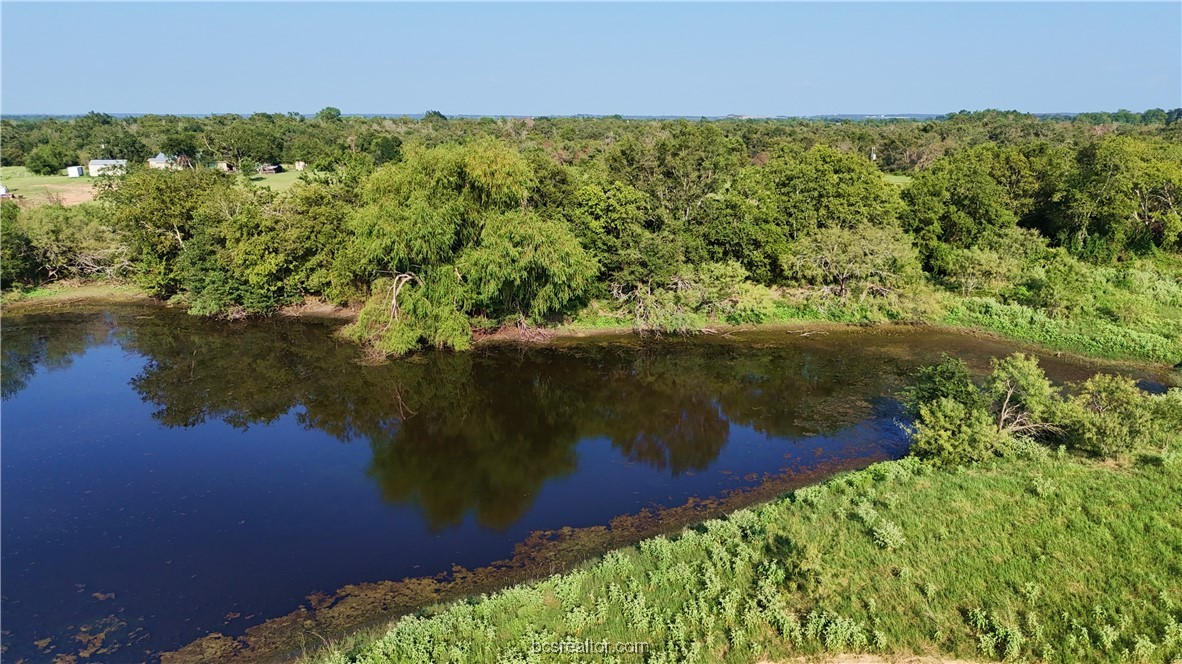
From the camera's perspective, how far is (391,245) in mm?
24906

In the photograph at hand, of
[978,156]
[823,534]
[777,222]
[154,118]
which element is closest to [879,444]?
[823,534]

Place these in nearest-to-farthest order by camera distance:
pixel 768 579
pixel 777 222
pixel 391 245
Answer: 1. pixel 768 579
2. pixel 391 245
3. pixel 777 222

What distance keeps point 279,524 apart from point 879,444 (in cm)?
1750

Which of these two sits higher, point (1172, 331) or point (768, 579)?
point (1172, 331)

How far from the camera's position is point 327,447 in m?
19.7

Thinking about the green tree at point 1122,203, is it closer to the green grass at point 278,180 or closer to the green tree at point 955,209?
the green tree at point 955,209

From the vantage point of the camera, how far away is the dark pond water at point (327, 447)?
45.5ft

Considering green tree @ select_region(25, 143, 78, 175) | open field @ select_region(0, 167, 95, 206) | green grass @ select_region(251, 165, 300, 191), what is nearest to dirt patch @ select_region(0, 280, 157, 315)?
open field @ select_region(0, 167, 95, 206)

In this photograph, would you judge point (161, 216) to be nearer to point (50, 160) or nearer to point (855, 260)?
point (855, 260)

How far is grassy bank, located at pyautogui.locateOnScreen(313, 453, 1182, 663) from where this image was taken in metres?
10.7

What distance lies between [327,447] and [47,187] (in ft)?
175

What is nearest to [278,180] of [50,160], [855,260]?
[50,160]

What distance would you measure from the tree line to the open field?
A: 1317cm

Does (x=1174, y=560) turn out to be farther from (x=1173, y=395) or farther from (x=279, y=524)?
(x=279, y=524)
